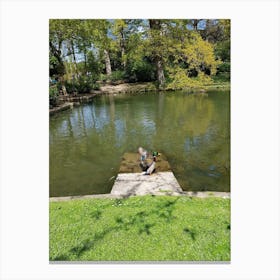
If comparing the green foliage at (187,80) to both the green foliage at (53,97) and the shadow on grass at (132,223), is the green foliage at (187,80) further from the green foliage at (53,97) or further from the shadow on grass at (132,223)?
the shadow on grass at (132,223)

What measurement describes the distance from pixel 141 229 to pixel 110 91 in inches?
650

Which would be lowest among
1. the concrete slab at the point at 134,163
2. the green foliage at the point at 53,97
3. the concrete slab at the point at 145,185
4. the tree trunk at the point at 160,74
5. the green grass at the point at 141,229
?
the green grass at the point at 141,229

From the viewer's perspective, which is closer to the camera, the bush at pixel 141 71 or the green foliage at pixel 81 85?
the green foliage at pixel 81 85

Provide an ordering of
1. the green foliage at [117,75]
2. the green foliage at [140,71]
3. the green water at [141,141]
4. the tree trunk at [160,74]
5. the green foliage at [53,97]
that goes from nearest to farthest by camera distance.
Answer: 1. the green water at [141,141]
2. the green foliage at [53,97]
3. the tree trunk at [160,74]
4. the green foliage at [140,71]
5. the green foliage at [117,75]

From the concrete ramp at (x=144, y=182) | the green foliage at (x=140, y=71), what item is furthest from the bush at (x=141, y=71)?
the concrete ramp at (x=144, y=182)

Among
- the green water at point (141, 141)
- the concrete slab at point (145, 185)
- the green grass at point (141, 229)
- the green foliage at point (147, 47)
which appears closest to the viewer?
the green grass at point (141, 229)

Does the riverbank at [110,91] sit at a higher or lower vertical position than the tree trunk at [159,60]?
lower

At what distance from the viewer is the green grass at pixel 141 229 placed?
2646 mm

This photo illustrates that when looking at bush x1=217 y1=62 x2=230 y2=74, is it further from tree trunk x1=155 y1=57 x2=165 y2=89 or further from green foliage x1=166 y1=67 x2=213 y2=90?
tree trunk x1=155 y1=57 x2=165 y2=89

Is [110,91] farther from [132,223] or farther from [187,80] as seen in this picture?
[132,223]

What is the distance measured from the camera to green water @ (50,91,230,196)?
522cm

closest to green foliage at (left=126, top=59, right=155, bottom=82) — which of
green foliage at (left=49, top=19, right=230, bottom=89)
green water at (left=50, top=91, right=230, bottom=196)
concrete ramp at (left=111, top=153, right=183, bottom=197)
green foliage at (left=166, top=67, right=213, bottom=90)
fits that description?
green foliage at (left=49, top=19, right=230, bottom=89)

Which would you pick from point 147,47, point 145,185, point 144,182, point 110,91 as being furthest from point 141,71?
point 145,185

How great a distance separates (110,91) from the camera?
18641mm
